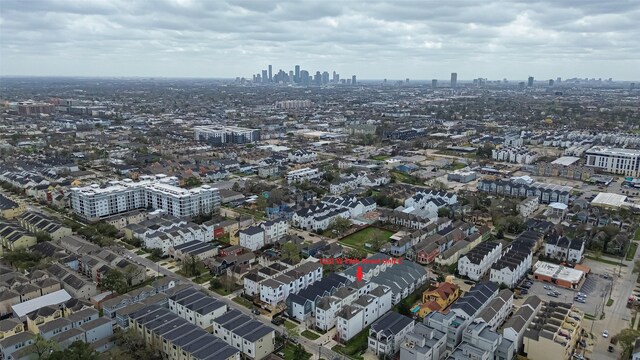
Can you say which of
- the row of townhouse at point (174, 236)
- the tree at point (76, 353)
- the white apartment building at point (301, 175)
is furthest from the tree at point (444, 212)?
the tree at point (76, 353)

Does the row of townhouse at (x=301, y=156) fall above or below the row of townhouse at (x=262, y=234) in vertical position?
above

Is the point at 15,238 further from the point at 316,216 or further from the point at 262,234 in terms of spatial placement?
the point at 316,216

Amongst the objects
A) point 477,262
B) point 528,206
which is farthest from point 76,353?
point 528,206

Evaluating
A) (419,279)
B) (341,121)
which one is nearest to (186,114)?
(341,121)

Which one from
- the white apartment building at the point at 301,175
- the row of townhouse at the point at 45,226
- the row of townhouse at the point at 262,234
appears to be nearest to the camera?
the row of townhouse at the point at 262,234

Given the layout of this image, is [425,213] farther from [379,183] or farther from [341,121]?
[341,121]

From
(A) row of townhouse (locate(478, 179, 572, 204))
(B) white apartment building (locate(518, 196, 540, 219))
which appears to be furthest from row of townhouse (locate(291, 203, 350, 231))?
(A) row of townhouse (locate(478, 179, 572, 204))

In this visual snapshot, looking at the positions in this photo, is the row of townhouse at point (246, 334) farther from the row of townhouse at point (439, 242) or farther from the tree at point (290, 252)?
the row of townhouse at point (439, 242)
